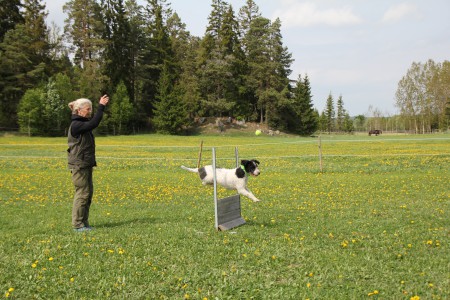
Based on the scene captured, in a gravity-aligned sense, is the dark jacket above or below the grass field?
above

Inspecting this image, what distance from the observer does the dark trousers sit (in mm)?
6555

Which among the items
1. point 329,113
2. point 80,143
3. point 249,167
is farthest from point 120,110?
point 329,113

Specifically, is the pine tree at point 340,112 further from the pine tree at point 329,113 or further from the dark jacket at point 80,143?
the dark jacket at point 80,143

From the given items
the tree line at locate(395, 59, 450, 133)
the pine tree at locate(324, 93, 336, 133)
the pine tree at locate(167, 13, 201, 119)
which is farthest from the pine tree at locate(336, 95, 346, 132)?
the pine tree at locate(167, 13, 201, 119)

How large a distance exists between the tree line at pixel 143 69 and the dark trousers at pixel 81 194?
47.5 meters

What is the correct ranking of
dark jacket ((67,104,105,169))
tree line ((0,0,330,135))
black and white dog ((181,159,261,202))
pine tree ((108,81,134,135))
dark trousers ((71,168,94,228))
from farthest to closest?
pine tree ((108,81,134,135))
tree line ((0,0,330,135))
black and white dog ((181,159,261,202))
dark trousers ((71,168,94,228))
dark jacket ((67,104,105,169))

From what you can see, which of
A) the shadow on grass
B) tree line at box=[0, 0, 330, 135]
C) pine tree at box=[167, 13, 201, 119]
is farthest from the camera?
pine tree at box=[167, 13, 201, 119]

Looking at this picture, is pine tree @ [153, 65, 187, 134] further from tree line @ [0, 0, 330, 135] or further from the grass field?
the grass field

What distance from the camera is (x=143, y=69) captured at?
65312mm

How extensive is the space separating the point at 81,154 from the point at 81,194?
2.39ft

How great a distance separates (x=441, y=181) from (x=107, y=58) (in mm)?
56680

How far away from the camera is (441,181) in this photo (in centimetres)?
1341

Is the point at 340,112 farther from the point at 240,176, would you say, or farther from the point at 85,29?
the point at 240,176

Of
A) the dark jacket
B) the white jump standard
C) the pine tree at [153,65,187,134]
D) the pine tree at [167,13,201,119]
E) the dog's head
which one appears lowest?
the white jump standard
